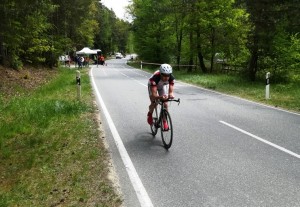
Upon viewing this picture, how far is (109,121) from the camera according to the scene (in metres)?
10.1

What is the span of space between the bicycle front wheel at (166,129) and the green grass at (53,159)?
1320mm

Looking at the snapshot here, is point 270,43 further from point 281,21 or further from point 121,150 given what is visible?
point 121,150

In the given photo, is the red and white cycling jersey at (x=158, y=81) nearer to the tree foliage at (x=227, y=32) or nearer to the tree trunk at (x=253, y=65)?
the tree foliage at (x=227, y=32)

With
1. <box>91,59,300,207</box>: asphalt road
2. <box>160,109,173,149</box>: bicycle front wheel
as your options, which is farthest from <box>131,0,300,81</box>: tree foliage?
<box>160,109,173,149</box>: bicycle front wheel

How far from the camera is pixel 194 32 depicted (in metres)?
32.1

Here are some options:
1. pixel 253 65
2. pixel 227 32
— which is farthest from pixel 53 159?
pixel 227 32

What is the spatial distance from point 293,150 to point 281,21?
621 inches

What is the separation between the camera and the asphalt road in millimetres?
4883

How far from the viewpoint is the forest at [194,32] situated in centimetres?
2027

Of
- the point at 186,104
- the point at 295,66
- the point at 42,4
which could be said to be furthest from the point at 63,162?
the point at 295,66

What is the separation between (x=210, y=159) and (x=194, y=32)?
88.1ft

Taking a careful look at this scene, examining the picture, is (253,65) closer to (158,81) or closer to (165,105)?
(158,81)

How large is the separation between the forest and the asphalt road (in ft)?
32.9

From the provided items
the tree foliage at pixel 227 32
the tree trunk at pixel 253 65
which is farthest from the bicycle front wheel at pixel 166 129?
the tree trunk at pixel 253 65
